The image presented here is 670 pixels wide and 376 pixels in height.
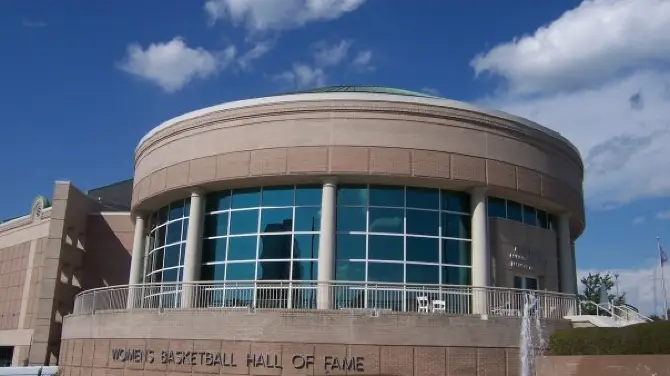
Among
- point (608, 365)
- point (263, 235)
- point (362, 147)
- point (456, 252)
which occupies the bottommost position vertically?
point (608, 365)

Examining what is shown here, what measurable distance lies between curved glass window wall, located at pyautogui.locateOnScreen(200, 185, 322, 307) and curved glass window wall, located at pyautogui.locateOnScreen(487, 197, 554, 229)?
638cm

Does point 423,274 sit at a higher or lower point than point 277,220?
lower

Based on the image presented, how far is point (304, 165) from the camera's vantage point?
21.7m

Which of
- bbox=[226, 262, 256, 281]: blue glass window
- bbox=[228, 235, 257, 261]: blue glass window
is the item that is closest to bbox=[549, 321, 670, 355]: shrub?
bbox=[226, 262, 256, 281]: blue glass window

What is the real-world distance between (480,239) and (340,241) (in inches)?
184

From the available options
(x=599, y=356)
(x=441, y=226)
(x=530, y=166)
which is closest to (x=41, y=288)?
(x=441, y=226)

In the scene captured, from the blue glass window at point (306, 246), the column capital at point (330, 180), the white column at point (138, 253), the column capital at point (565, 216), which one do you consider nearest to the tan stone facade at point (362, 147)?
the column capital at point (330, 180)

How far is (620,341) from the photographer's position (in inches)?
653

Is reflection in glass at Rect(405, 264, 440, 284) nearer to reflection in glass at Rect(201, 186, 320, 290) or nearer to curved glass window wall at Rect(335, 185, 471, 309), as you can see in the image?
curved glass window wall at Rect(335, 185, 471, 309)

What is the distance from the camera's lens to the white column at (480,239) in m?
22.0

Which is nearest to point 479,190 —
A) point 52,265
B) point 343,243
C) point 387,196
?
point 387,196

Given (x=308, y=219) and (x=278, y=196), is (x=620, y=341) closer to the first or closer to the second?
(x=308, y=219)

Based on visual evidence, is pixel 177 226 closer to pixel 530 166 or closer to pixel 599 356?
pixel 530 166

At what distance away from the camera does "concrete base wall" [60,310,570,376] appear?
17734 millimetres
